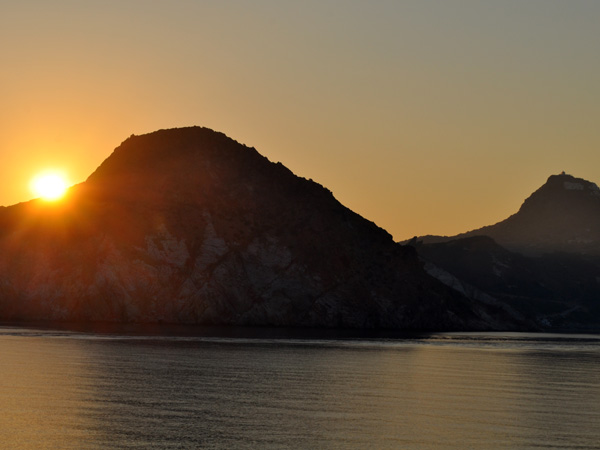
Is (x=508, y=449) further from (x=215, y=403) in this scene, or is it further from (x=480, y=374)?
(x=480, y=374)

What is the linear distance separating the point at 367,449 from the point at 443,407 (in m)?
18.2

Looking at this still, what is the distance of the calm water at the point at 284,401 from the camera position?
47.5 meters

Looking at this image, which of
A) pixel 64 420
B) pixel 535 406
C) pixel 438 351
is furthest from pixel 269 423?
pixel 438 351

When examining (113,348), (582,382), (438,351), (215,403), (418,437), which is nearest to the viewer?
(418,437)

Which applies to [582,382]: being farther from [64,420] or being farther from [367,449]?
[64,420]

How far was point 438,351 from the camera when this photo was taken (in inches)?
5340

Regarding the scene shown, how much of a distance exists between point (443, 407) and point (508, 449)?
53.9 ft

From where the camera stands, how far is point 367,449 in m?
45.0

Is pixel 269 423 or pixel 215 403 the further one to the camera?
pixel 215 403

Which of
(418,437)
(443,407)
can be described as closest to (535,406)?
(443,407)

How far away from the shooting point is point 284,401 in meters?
62.4

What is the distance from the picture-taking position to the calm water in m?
47.5

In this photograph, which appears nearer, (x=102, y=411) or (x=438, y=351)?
(x=102, y=411)

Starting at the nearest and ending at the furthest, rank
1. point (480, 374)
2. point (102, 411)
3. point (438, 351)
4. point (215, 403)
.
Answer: point (102, 411)
point (215, 403)
point (480, 374)
point (438, 351)
